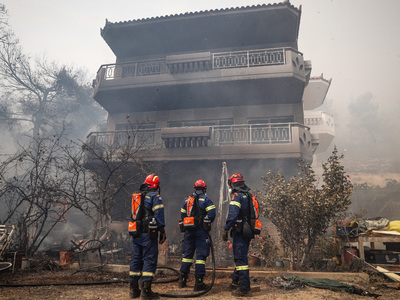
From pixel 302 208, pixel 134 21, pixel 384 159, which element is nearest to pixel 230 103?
pixel 134 21

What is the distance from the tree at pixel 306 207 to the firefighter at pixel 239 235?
2.46m

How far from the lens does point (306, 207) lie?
688 centimetres

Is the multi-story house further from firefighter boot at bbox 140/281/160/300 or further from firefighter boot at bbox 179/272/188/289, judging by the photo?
firefighter boot at bbox 140/281/160/300

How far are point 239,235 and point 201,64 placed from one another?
33.9 ft

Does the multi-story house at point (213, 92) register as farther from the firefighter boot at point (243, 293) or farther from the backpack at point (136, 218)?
the firefighter boot at point (243, 293)

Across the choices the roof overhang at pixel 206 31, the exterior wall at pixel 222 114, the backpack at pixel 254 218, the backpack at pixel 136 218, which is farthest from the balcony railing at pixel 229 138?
the backpack at pixel 136 218

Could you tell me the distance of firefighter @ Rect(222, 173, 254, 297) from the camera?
4.58 metres

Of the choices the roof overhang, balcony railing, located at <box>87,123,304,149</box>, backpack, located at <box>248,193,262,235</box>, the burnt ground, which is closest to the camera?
the burnt ground

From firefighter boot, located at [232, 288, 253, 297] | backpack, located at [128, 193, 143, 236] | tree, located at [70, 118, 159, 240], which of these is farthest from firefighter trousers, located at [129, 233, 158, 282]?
tree, located at [70, 118, 159, 240]

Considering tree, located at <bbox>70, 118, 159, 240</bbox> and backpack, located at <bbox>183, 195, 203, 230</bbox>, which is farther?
tree, located at <bbox>70, 118, 159, 240</bbox>

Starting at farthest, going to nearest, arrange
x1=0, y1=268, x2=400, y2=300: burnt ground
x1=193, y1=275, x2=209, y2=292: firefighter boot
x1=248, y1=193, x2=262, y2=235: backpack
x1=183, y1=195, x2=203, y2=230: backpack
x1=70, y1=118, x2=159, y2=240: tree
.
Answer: x1=70, y1=118, x2=159, y2=240: tree < x1=183, y1=195, x2=203, y2=230: backpack < x1=248, y1=193, x2=262, y2=235: backpack < x1=193, y1=275, x2=209, y2=292: firefighter boot < x1=0, y1=268, x2=400, y2=300: burnt ground

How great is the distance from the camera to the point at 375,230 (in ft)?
23.6

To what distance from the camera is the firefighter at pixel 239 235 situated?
4.58 m

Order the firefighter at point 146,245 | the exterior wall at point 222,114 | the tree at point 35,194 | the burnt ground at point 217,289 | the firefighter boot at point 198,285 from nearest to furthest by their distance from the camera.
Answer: the firefighter at point 146,245 → the burnt ground at point 217,289 → the firefighter boot at point 198,285 → the tree at point 35,194 → the exterior wall at point 222,114
